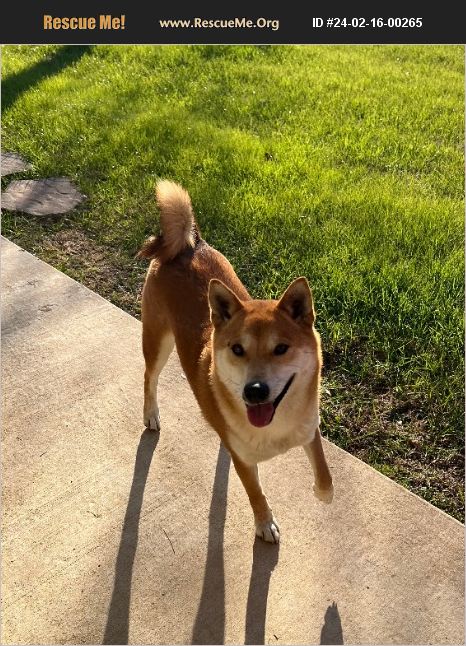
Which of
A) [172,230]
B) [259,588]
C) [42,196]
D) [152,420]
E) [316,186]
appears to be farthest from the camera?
[42,196]

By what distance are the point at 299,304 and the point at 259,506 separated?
33.0 inches

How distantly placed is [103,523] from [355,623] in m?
1.12

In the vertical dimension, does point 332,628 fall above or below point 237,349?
below

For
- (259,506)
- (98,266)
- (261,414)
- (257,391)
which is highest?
(257,391)

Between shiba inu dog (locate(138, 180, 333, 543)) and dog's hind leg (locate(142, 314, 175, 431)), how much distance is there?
0.14 metres

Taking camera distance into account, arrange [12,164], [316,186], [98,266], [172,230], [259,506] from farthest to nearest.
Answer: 1. [12,164]
2. [316,186]
3. [98,266]
4. [172,230]
5. [259,506]

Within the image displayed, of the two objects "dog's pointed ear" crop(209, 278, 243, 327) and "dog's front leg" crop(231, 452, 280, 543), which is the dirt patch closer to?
"dog's pointed ear" crop(209, 278, 243, 327)

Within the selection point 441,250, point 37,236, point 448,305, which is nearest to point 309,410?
point 448,305

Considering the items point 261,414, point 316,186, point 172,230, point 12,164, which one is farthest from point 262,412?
point 12,164

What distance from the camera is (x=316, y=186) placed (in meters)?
5.14

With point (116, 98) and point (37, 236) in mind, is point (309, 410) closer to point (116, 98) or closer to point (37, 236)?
point (37, 236)

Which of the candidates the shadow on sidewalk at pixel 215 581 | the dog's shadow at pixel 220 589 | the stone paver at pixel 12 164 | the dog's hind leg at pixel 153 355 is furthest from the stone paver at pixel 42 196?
the dog's shadow at pixel 220 589

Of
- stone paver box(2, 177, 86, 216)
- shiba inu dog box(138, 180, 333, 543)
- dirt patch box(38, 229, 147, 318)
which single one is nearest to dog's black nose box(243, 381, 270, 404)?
shiba inu dog box(138, 180, 333, 543)

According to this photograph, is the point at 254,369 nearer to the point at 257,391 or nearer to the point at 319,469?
the point at 257,391
